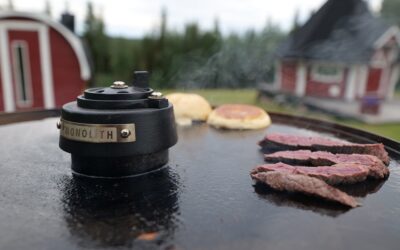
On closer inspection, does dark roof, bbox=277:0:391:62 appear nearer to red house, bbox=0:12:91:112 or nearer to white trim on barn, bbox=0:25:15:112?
red house, bbox=0:12:91:112

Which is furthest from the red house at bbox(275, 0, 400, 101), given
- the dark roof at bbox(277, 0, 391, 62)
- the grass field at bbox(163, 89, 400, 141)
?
the grass field at bbox(163, 89, 400, 141)

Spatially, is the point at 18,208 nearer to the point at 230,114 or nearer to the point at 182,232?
the point at 182,232

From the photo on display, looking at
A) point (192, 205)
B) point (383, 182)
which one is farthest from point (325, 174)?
point (192, 205)

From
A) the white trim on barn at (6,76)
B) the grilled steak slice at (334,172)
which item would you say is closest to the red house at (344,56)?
the white trim on barn at (6,76)

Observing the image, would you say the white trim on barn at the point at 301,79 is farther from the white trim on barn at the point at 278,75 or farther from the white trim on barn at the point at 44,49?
the white trim on barn at the point at 44,49

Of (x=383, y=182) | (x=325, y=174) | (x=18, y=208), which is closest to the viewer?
(x=18, y=208)

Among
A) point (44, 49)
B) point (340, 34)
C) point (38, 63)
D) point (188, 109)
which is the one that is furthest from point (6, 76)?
point (340, 34)
